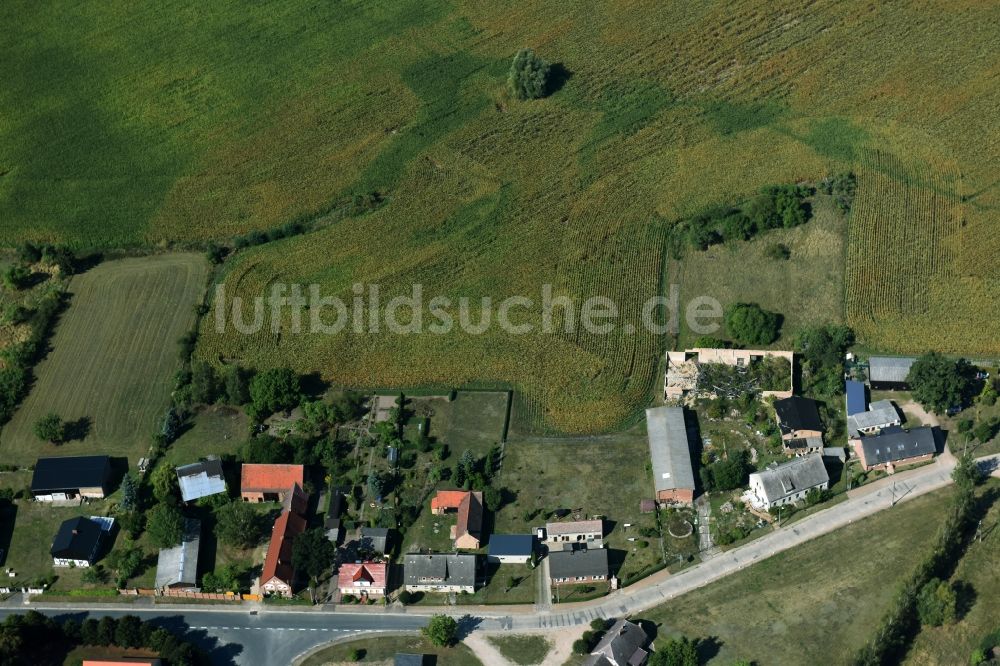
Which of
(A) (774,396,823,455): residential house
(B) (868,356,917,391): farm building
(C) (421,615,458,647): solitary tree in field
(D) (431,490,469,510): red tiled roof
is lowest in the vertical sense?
(C) (421,615,458,647): solitary tree in field

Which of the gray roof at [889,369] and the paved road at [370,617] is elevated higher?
the gray roof at [889,369]

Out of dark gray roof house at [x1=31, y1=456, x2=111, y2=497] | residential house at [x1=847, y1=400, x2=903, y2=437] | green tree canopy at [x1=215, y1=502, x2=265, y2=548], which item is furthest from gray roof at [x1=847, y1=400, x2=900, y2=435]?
dark gray roof house at [x1=31, y1=456, x2=111, y2=497]

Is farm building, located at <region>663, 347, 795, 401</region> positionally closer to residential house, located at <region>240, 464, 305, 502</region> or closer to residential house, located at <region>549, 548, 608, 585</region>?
residential house, located at <region>549, 548, 608, 585</region>

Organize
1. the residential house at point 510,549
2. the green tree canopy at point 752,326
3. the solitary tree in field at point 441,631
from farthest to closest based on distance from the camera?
the green tree canopy at point 752,326 → the residential house at point 510,549 → the solitary tree in field at point 441,631

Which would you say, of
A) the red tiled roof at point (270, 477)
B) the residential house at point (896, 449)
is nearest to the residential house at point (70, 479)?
the red tiled roof at point (270, 477)

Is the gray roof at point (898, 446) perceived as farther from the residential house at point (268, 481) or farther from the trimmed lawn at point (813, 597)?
the residential house at point (268, 481)

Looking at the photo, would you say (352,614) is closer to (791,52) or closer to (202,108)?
(202,108)
